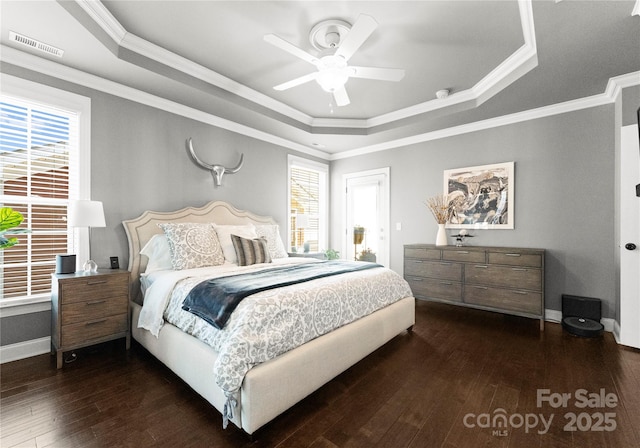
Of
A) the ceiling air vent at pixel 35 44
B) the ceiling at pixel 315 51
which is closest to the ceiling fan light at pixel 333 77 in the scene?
the ceiling at pixel 315 51

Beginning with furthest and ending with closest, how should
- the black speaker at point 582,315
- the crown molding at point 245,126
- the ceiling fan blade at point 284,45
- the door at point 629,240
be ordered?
the black speaker at point 582,315
the door at point 629,240
the crown molding at point 245,126
the ceiling fan blade at point 284,45

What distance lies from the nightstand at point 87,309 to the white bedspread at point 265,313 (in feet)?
0.79

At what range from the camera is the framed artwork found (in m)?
3.94

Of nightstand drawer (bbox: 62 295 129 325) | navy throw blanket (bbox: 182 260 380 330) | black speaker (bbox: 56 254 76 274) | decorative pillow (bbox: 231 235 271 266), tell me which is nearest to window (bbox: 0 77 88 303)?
black speaker (bbox: 56 254 76 274)

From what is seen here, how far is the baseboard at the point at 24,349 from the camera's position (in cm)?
246

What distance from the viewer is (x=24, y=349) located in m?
2.54

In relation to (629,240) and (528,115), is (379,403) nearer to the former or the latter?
(629,240)

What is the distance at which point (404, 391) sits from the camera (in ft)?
6.89

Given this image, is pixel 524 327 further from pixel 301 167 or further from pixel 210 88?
pixel 210 88

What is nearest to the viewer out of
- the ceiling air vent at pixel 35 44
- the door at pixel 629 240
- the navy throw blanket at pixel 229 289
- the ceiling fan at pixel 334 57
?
the navy throw blanket at pixel 229 289

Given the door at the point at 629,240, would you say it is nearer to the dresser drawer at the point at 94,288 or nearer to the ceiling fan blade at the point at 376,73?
the ceiling fan blade at the point at 376,73

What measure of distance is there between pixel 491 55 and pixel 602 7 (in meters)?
0.91

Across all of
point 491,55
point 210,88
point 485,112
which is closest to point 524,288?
point 485,112

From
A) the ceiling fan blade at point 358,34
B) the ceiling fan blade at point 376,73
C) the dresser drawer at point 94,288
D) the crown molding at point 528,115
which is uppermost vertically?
the crown molding at point 528,115
